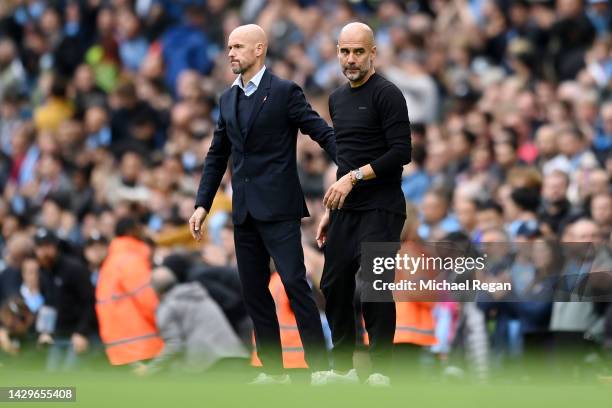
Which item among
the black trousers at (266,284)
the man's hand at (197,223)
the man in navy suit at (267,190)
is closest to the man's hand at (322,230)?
the man in navy suit at (267,190)

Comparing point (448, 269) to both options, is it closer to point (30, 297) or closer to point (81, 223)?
point (30, 297)

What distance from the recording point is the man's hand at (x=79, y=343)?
45.8 ft

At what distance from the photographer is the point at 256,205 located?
Answer: 921cm

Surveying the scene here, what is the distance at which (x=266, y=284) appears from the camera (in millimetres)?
9414

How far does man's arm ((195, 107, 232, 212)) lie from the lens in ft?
31.4

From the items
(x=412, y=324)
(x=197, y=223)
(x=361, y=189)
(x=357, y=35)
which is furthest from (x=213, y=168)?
(x=412, y=324)

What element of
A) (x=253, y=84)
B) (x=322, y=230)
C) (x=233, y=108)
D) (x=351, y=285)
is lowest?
(x=351, y=285)

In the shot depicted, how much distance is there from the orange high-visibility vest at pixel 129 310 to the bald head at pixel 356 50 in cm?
432

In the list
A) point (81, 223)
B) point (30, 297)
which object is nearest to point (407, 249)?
point (30, 297)

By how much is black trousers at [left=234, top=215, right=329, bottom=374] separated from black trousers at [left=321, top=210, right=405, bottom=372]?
14 centimetres

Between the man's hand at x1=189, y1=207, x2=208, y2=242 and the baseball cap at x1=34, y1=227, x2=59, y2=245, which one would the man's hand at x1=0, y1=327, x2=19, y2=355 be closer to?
the baseball cap at x1=34, y1=227, x2=59, y2=245

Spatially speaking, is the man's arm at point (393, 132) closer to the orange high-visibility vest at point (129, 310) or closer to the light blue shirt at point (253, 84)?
the light blue shirt at point (253, 84)

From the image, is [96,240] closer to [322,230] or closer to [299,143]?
[299,143]

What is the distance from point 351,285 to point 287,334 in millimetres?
2092
